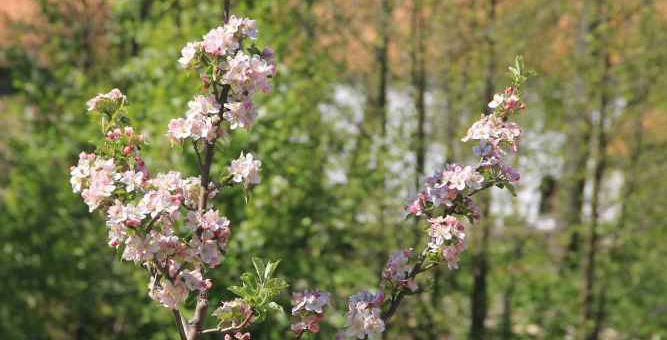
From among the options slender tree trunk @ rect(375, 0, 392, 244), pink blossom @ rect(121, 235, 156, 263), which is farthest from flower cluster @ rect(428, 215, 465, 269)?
slender tree trunk @ rect(375, 0, 392, 244)

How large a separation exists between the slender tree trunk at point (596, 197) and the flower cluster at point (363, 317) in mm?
3861

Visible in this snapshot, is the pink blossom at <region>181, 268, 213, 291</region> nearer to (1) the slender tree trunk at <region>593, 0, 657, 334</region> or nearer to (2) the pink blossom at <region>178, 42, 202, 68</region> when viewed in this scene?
(2) the pink blossom at <region>178, 42, 202, 68</region>

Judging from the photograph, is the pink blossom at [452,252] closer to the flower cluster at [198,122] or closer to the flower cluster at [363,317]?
the flower cluster at [363,317]

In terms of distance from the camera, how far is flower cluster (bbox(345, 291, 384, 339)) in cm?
212

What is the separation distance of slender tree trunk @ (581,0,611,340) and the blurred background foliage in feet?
0.06

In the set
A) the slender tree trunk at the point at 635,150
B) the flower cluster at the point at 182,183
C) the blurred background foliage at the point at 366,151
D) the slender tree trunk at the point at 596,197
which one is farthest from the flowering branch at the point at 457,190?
the slender tree trunk at the point at 635,150

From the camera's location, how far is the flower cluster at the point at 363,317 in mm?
2117

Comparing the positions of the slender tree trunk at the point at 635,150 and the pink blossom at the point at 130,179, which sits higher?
the slender tree trunk at the point at 635,150

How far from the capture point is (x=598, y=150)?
5984 millimetres

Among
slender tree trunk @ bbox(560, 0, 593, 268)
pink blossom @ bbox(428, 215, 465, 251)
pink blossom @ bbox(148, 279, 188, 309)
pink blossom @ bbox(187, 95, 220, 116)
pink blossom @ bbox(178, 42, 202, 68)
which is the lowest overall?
pink blossom @ bbox(148, 279, 188, 309)

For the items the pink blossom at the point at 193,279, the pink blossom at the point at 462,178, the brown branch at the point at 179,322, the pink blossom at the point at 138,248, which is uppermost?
the pink blossom at the point at 462,178

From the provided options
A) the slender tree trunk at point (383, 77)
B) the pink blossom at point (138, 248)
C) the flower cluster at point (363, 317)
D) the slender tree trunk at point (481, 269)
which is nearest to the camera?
the pink blossom at point (138, 248)

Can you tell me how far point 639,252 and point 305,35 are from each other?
341 cm

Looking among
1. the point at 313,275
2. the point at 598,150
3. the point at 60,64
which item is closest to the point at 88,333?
the point at 60,64
